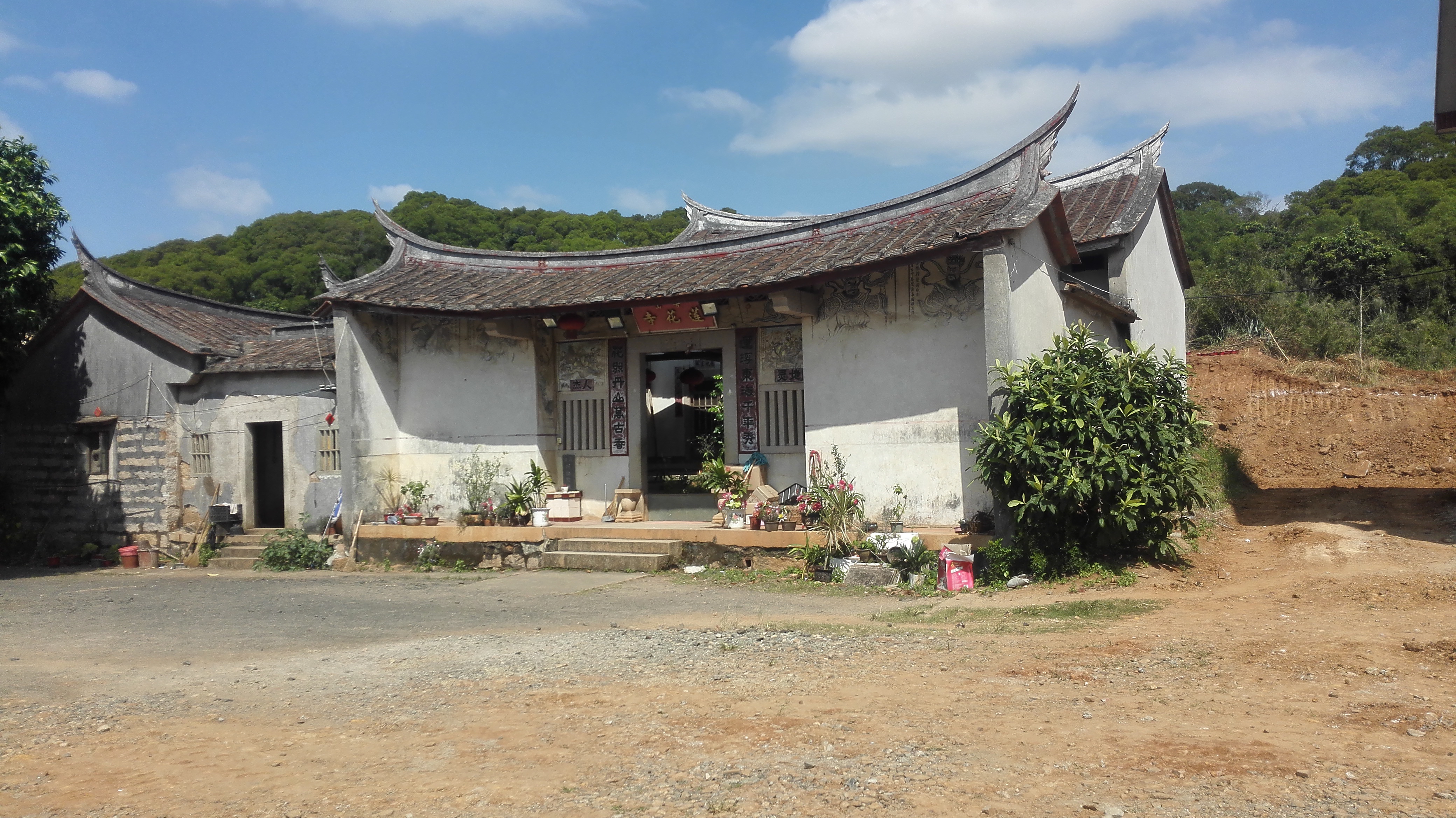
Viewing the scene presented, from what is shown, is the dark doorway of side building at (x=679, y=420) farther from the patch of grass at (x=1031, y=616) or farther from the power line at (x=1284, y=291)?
the power line at (x=1284, y=291)

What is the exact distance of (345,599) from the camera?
31.7 feet

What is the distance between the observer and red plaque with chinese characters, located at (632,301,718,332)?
1147 cm

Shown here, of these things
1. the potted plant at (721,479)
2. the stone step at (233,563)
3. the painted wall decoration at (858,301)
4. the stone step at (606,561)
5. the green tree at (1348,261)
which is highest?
the green tree at (1348,261)

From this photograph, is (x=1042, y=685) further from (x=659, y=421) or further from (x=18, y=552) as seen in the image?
(x=18, y=552)

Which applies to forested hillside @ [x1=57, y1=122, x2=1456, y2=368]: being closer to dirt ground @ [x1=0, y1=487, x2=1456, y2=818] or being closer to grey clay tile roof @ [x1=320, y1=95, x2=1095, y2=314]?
grey clay tile roof @ [x1=320, y1=95, x2=1095, y2=314]

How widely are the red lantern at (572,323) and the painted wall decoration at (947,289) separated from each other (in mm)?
4207

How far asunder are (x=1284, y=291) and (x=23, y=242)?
2487 cm

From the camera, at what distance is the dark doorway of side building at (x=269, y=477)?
568 inches

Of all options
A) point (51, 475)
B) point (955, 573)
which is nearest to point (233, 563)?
point (51, 475)

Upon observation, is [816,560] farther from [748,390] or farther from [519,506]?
[519,506]

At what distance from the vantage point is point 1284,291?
75.9ft

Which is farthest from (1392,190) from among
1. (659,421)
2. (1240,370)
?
(659,421)

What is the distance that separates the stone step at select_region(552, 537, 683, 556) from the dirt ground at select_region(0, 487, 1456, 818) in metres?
1.86

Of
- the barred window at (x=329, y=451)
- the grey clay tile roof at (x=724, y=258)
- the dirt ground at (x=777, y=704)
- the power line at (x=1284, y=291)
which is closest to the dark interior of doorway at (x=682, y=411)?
the grey clay tile roof at (x=724, y=258)
